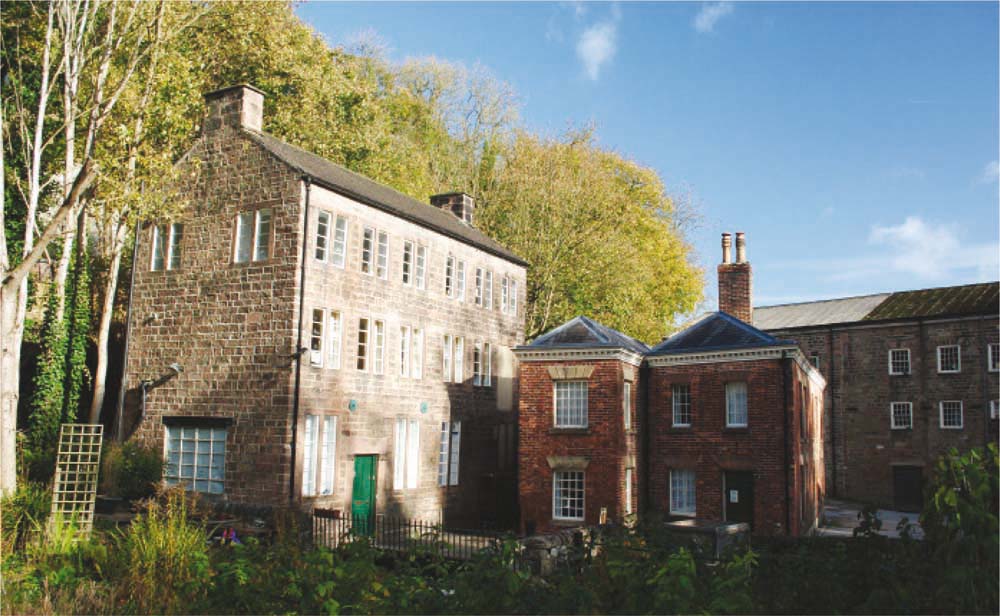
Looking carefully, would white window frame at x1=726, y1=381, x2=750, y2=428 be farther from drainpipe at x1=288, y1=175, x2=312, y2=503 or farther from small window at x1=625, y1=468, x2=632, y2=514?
drainpipe at x1=288, y1=175, x2=312, y2=503

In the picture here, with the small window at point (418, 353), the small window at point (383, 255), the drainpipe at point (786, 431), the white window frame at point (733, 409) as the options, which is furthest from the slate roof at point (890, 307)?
the small window at point (383, 255)

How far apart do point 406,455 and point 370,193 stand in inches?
327

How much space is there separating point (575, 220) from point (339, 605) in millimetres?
33405

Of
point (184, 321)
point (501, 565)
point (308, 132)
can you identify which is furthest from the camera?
point (308, 132)

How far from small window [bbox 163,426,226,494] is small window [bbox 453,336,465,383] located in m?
8.74

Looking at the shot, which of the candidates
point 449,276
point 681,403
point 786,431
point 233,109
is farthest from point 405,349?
point 786,431

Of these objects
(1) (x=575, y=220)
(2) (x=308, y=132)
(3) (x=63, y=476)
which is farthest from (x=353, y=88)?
(3) (x=63, y=476)

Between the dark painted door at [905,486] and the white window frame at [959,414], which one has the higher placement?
the white window frame at [959,414]

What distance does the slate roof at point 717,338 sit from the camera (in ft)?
82.2

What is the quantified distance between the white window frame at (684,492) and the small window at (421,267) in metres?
9.99

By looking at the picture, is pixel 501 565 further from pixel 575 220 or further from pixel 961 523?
pixel 575 220

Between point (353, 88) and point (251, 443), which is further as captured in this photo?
point (353, 88)

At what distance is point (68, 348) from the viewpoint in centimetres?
2586

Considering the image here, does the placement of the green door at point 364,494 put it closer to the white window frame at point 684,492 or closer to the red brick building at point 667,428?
the red brick building at point 667,428
